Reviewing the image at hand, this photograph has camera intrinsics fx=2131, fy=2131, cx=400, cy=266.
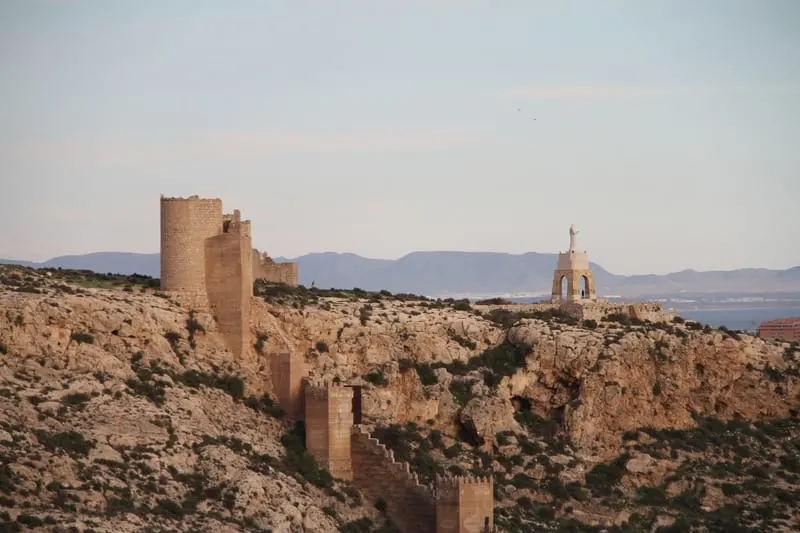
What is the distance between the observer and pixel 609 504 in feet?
214

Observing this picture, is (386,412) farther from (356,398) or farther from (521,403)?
(521,403)

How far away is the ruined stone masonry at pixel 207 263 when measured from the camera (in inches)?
2461

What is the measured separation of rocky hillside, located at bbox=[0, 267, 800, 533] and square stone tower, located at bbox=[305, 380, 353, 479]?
616mm

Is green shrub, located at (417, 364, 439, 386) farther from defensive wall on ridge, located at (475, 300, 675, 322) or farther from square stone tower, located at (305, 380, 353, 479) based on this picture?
defensive wall on ridge, located at (475, 300, 675, 322)

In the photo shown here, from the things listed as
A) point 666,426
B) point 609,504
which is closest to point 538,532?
point 609,504

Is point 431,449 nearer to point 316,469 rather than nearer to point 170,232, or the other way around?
point 316,469

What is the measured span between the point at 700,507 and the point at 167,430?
18.7 m

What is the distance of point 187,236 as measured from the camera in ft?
205

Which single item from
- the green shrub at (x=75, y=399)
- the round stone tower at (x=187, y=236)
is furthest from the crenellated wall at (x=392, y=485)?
the green shrub at (x=75, y=399)

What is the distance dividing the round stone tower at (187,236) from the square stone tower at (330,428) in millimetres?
4964

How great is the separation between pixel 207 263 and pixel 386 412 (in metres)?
7.30

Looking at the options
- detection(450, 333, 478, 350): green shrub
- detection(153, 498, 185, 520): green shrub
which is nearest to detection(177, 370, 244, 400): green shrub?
detection(153, 498, 185, 520): green shrub

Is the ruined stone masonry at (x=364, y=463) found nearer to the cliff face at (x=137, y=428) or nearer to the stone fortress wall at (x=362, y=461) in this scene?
the stone fortress wall at (x=362, y=461)

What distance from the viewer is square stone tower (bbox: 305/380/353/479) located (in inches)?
2389
